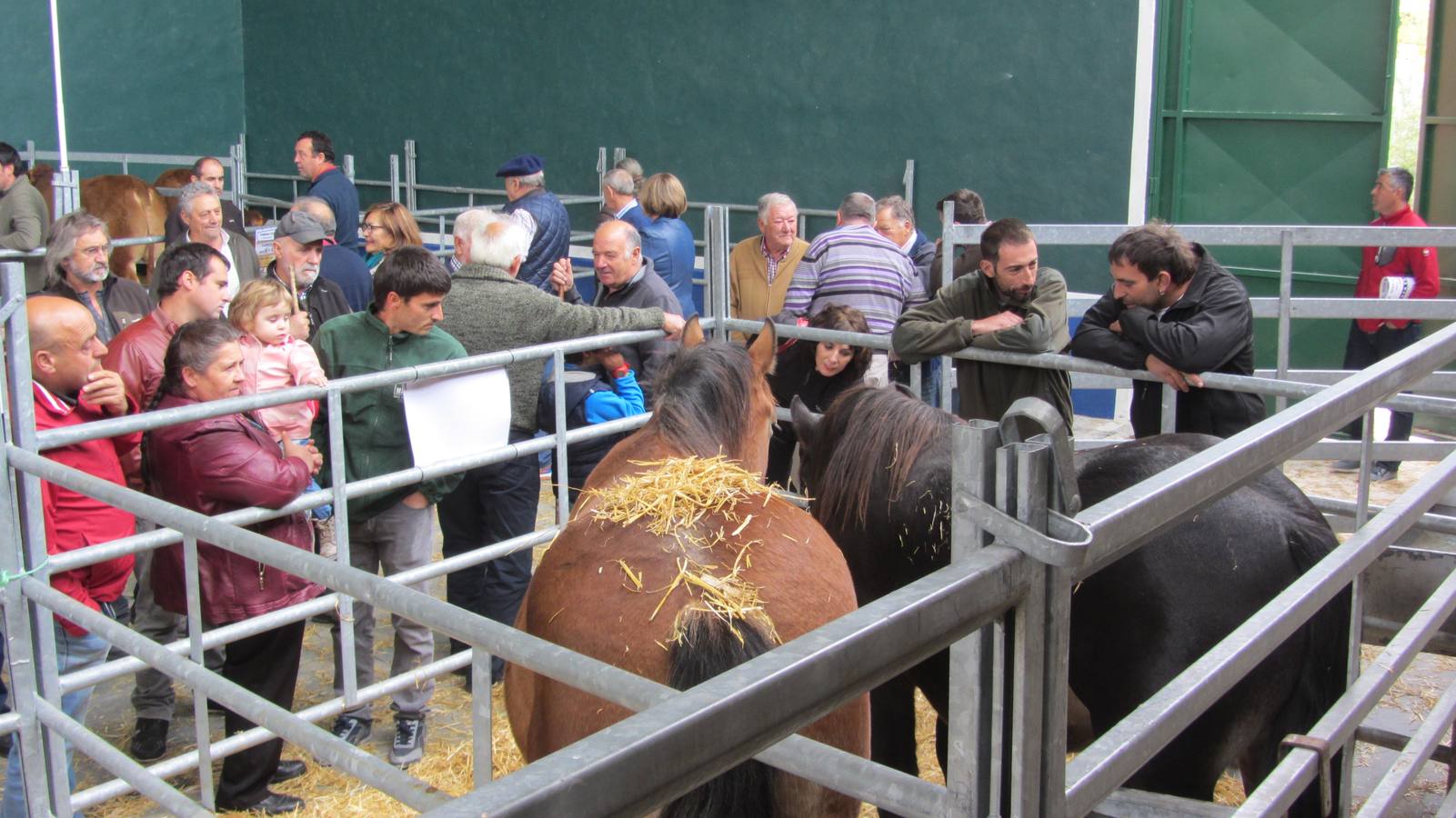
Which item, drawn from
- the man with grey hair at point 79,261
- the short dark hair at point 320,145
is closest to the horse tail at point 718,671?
the man with grey hair at point 79,261

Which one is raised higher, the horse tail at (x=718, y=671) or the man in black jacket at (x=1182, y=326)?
the man in black jacket at (x=1182, y=326)

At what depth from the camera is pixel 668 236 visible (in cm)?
746

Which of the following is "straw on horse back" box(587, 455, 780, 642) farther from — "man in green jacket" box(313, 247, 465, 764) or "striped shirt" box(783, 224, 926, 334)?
"striped shirt" box(783, 224, 926, 334)

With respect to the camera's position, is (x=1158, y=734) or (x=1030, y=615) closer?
(x=1030, y=615)

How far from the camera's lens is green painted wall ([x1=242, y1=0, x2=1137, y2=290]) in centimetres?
973

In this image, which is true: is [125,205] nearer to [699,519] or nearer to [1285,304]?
[1285,304]

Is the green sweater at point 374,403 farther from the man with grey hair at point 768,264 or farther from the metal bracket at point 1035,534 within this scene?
the metal bracket at point 1035,534

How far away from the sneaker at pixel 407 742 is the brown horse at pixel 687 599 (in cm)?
136

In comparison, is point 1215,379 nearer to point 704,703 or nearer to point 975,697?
point 975,697

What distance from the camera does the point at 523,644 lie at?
1.43 m

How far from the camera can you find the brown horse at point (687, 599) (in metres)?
2.38

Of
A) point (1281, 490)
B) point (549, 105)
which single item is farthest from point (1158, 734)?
point (549, 105)

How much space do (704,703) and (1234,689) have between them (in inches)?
90.5

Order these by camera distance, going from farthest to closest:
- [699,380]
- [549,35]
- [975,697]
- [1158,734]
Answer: [549,35]
[699,380]
[1158,734]
[975,697]
